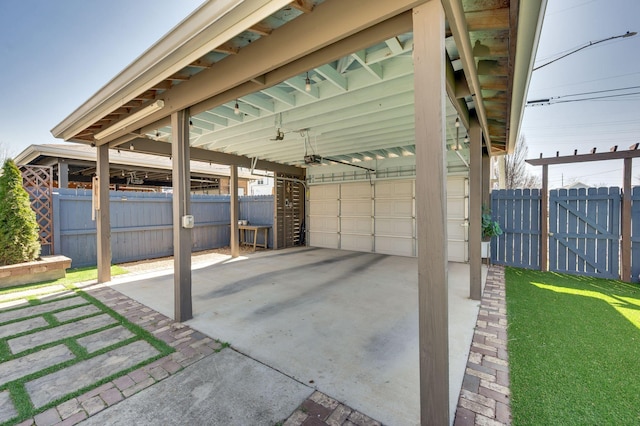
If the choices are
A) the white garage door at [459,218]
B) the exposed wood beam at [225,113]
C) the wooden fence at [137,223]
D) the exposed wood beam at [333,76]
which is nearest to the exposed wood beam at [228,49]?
the exposed wood beam at [333,76]

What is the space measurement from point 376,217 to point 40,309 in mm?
7607

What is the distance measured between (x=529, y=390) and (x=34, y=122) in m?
17.8

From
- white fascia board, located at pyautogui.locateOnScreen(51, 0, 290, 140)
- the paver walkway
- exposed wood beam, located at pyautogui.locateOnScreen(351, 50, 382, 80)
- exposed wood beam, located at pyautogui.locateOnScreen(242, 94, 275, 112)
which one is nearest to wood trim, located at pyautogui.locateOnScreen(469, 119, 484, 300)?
the paver walkway

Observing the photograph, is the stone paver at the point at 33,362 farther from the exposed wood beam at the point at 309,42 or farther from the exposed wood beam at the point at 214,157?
the exposed wood beam at the point at 214,157

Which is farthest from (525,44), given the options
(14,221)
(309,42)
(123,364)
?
(14,221)

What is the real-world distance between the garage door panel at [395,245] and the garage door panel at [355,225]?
0.52 m

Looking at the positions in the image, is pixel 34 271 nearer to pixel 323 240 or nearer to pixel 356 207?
pixel 323 240

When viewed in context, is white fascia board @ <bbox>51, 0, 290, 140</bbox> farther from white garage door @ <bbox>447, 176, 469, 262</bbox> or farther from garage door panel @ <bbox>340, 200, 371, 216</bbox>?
garage door panel @ <bbox>340, 200, 371, 216</bbox>

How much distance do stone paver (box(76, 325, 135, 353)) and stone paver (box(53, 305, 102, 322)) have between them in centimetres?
76

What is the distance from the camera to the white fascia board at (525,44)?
1.79m

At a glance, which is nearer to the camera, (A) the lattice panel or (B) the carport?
(B) the carport

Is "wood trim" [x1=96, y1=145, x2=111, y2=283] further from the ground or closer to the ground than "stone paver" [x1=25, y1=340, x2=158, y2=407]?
further from the ground

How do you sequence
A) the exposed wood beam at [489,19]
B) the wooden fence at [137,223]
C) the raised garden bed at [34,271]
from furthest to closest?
1. the wooden fence at [137,223]
2. the raised garden bed at [34,271]
3. the exposed wood beam at [489,19]

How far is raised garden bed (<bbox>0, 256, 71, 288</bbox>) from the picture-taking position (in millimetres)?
4621
